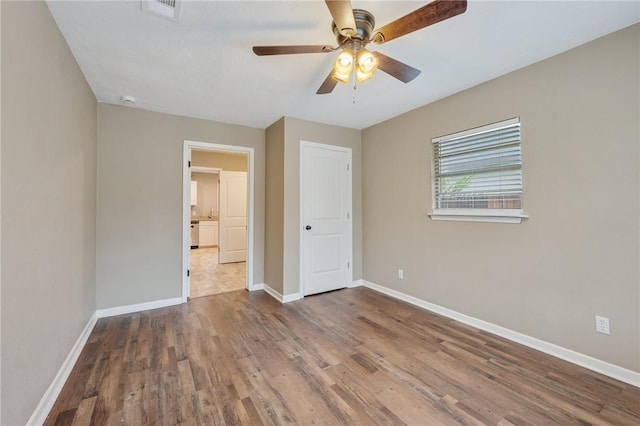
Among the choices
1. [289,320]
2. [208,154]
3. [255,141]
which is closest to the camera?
[289,320]

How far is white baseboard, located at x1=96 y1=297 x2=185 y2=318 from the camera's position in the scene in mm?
3078

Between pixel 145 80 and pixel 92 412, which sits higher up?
pixel 145 80

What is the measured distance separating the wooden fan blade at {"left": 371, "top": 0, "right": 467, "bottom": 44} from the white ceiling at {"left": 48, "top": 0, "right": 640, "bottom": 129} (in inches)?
9.9

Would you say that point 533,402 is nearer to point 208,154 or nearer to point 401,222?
point 401,222

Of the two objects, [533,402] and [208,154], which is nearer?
[533,402]

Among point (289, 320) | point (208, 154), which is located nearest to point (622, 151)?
point (289, 320)

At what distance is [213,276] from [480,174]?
14.5ft

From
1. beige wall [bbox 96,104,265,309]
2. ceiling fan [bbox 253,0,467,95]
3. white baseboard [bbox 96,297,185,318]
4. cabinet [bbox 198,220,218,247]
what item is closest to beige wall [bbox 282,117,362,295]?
beige wall [bbox 96,104,265,309]

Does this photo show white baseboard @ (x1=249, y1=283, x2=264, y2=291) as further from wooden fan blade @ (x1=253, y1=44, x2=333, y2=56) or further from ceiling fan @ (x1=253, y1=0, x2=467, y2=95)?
wooden fan blade @ (x1=253, y1=44, x2=333, y2=56)

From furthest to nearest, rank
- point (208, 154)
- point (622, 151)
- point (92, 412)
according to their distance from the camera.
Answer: point (208, 154), point (622, 151), point (92, 412)

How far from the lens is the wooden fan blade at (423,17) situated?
125cm

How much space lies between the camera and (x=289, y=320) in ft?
9.80

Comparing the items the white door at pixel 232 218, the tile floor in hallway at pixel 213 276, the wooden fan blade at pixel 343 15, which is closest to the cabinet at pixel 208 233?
the tile floor in hallway at pixel 213 276

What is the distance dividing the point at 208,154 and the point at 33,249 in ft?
15.4
